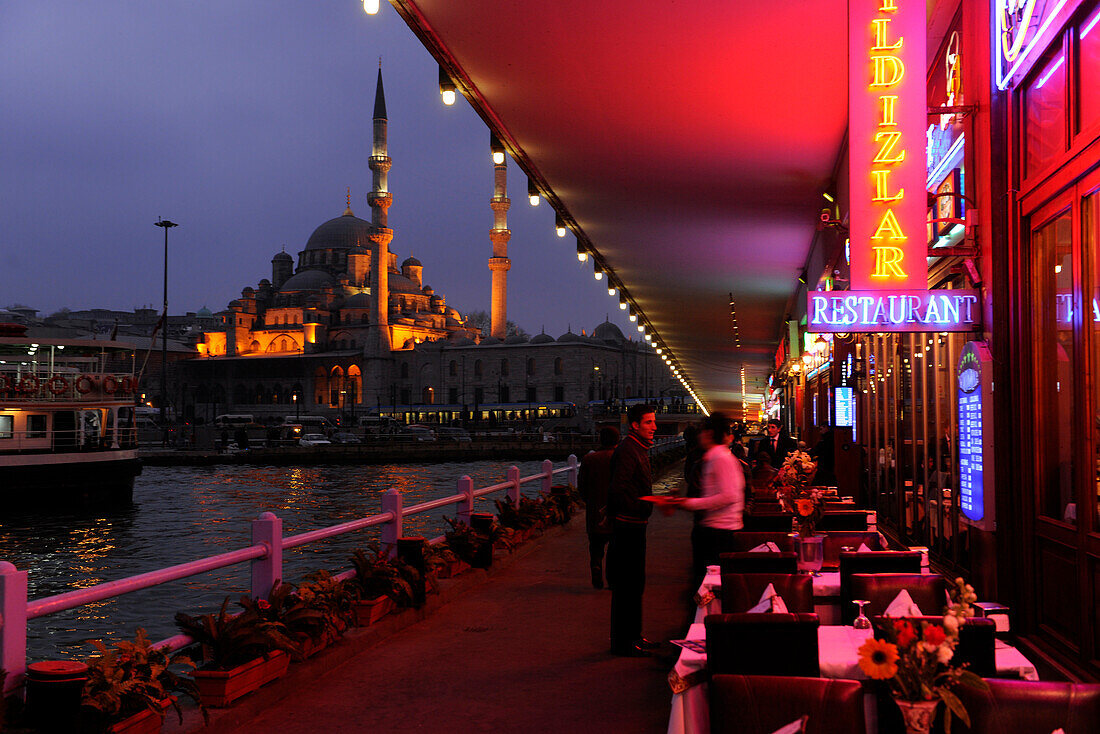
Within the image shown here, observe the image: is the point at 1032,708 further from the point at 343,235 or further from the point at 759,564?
the point at 343,235

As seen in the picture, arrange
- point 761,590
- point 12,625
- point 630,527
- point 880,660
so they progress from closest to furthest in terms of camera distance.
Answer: point 880,660 → point 12,625 → point 761,590 → point 630,527

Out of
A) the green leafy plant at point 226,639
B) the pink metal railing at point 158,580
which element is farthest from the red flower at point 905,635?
the green leafy plant at point 226,639

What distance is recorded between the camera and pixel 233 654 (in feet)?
19.6

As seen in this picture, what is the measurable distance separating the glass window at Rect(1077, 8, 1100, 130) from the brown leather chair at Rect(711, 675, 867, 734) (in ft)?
10.9

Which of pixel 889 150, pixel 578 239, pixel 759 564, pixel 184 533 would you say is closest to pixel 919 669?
pixel 759 564

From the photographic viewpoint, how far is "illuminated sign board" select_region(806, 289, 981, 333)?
22.4ft

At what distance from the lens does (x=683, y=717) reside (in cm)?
420

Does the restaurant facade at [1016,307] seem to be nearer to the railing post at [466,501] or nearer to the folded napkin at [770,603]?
the folded napkin at [770,603]

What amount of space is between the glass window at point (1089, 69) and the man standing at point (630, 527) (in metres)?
3.40

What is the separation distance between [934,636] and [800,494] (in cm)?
457

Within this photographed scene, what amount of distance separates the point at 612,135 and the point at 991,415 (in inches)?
248

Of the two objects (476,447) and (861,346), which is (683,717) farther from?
(476,447)

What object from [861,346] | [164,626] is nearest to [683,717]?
[861,346]

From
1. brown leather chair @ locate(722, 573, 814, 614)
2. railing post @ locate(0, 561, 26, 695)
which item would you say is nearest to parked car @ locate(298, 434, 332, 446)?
railing post @ locate(0, 561, 26, 695)
